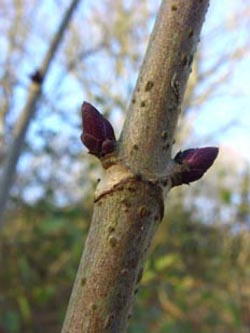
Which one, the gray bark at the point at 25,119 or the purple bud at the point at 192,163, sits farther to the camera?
the gray bark at the point at 25,119

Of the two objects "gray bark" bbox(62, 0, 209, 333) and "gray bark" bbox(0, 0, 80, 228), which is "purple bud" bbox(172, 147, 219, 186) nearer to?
"gray bark" bbox(62, 0, 209, 333)

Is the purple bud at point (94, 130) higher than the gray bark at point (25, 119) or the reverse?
the reverse

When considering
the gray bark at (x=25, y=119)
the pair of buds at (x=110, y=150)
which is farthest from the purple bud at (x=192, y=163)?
the gray bark at (x=25, y=119)

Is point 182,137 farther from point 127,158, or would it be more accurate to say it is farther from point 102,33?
point 127,158

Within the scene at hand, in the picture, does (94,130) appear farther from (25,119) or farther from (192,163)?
(25,119)

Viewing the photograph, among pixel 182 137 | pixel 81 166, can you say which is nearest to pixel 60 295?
pixel 81 166

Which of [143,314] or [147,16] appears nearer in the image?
[143,314]

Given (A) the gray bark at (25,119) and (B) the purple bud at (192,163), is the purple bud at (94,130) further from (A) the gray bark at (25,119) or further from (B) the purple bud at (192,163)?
(A) the gray bark at (25,119)
